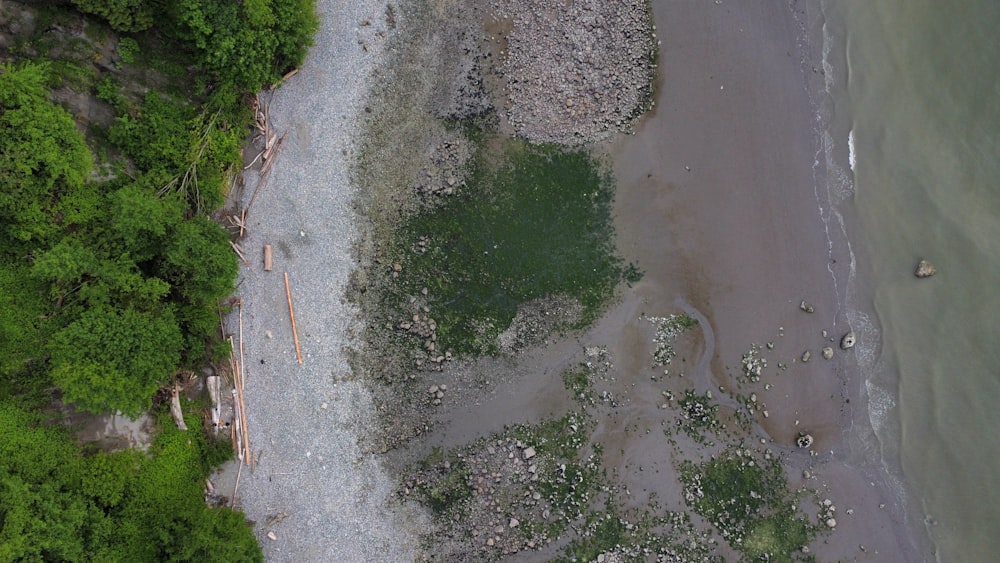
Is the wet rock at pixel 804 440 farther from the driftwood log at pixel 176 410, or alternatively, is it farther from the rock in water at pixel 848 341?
the driftwood log at pixel 176 410

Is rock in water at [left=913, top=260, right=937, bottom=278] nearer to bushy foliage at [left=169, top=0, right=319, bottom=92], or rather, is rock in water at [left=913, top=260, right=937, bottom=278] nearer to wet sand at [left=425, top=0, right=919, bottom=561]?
wet sand at [left=425, top=0, right=919, bottom=561]

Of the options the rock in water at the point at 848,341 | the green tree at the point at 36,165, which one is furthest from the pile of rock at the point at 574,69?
the green tree at the point at 36,165

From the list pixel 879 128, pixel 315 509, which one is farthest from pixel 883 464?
pixel 315 509

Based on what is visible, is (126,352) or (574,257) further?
(574,257)

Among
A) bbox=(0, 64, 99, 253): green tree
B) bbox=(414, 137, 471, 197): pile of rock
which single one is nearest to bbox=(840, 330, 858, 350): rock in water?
bbox=(414, 137, 471, 197): pile of rock

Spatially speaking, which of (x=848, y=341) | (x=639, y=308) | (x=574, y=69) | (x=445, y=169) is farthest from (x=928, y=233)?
(x=445, y=169)

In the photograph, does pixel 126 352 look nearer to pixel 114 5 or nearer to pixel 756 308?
pixel 114 5

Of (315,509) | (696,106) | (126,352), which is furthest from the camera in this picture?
(696,106)
